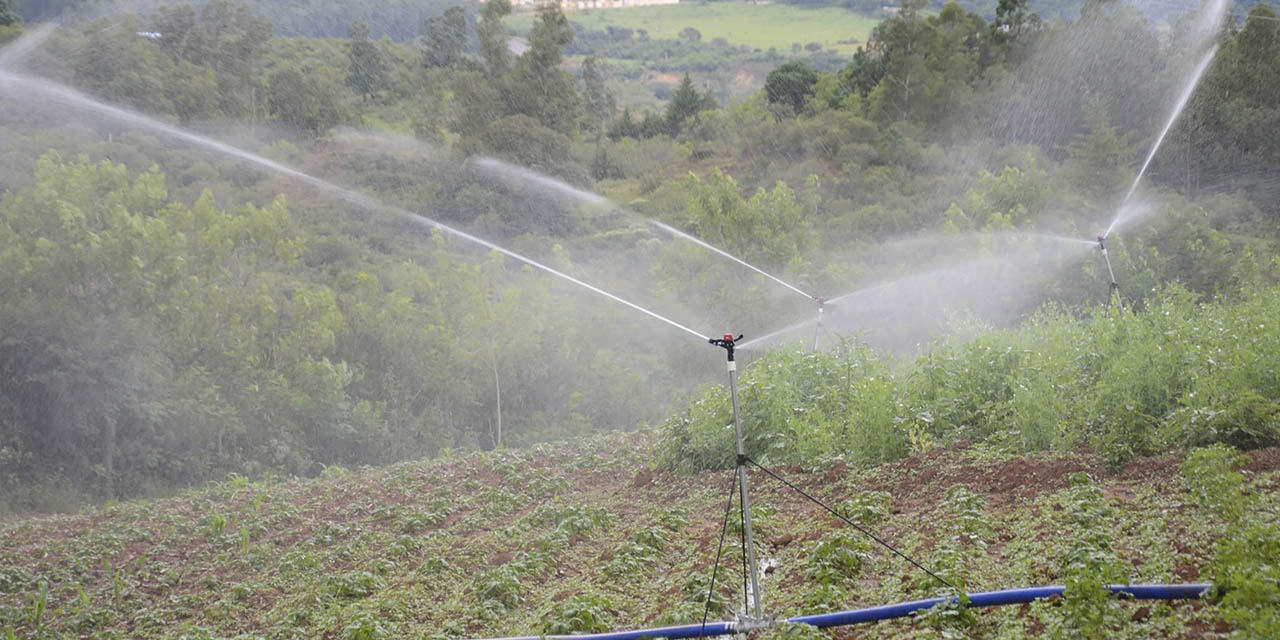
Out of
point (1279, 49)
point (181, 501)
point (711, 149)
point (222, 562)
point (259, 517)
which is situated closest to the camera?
point (222, 562)

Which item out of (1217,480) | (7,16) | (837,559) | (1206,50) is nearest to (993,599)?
(1217,480)

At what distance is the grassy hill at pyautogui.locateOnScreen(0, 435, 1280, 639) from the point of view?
513cm

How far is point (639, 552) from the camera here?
7.61 metres

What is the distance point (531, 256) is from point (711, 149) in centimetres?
1387

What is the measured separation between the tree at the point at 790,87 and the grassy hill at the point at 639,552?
38.3 metres

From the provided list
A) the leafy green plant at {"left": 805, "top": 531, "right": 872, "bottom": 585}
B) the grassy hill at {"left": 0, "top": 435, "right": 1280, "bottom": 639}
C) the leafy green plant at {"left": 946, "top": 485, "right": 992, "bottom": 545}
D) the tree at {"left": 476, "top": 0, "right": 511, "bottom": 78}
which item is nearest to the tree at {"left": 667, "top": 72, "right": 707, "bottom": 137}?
the tree at {"left": 476, "top": 0, "right": 511, "bottom": 78}

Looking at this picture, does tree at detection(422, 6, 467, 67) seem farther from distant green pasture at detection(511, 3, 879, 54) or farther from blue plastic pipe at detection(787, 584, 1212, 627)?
blue plastic pipe at detection(787, 584, 1212, 627)

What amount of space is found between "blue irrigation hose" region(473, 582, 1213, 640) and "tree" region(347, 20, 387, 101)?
49429mm

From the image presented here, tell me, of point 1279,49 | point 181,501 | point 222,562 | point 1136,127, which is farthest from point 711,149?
point 222,562

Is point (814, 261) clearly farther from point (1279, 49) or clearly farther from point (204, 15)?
point (204, 15)

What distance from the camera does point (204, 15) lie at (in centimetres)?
4928

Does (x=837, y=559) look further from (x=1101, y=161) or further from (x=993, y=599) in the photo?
(x=1101, y=161)

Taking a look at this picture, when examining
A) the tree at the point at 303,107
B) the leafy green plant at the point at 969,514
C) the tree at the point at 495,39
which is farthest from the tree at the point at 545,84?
the leafy green plant at the point at 969,514

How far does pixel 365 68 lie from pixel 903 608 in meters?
52.7
